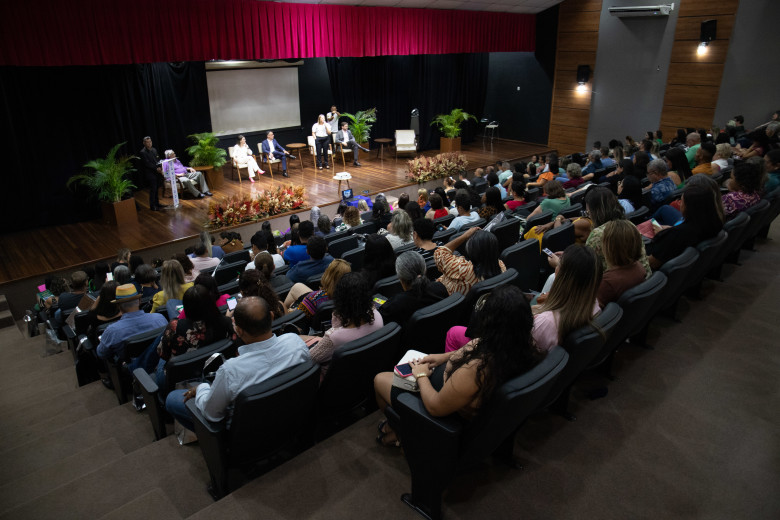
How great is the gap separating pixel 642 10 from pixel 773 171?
779 centimetres

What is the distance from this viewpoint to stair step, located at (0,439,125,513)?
8.59 feet

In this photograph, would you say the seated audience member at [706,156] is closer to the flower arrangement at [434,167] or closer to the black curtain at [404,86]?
the flower arrangement at [434,167]

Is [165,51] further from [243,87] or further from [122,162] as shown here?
[243,87]

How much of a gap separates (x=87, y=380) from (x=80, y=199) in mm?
5814

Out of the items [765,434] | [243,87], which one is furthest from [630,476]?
[243,87]

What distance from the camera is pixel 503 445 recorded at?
249 cm

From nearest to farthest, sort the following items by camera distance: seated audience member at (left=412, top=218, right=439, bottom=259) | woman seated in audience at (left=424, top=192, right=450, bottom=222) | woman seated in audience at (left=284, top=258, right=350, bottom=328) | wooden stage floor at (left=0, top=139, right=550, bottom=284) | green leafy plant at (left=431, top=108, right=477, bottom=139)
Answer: woman seated in audience at (left=284, top=258, right=350, bottom=328)
seated audience member at (left=412, top=218, right=439, bottom=259)
woman seated in audience at (left=424, top=192, right=450, bottom=222)
wooden stage floor at (left=0, top=139, right=550, bottom=284)
green leafy plant at (left=431, top=108, right=477, bottom=139)

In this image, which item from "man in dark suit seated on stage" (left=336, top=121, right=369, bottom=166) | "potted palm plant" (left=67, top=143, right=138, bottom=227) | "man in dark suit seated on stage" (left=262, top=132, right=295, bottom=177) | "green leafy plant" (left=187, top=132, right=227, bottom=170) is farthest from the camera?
"man in dark suit seated on stage" (left=336, top=121, right=369, bottom=166)

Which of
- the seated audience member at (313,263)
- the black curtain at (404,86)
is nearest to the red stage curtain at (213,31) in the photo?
the black curtain at (404,86)

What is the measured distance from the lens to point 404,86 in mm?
14289

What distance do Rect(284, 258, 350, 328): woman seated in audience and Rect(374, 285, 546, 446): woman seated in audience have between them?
4.39ft

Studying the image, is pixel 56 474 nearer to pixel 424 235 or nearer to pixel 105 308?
pixel 105 308

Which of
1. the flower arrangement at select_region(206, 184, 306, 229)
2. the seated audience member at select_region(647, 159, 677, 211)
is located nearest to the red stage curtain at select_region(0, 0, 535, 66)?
the flower arrangement at select_region(206, 184, 306, 229)

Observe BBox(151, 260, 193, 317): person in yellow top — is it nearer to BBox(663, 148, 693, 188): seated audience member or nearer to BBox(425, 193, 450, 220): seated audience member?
BBox(425, 193, 450, 220): seated audience member
